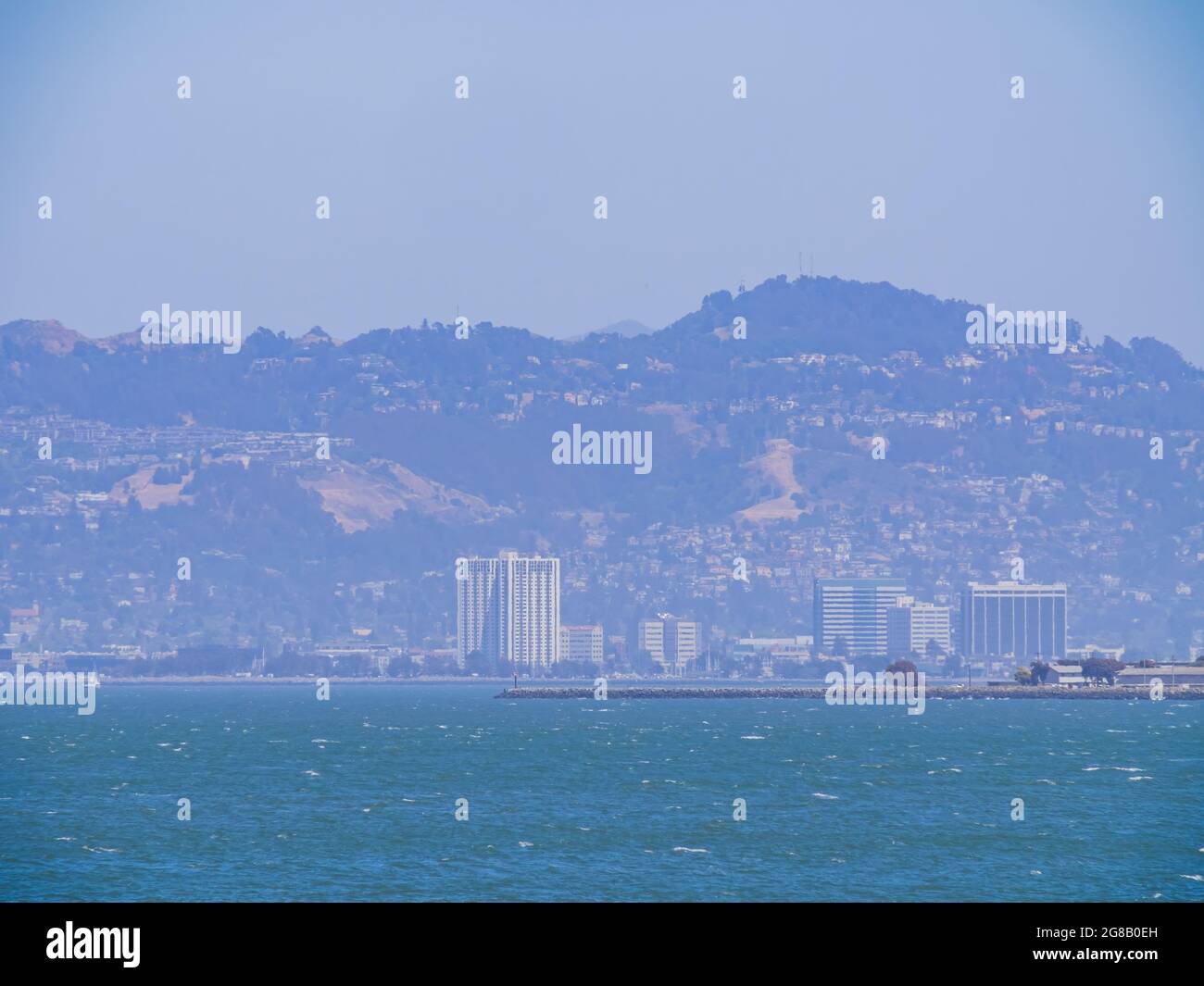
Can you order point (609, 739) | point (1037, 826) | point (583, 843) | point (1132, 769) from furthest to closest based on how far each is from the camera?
point (609, 739) → point (1132, 769) → point (1037, 826) → point (583, 843)
